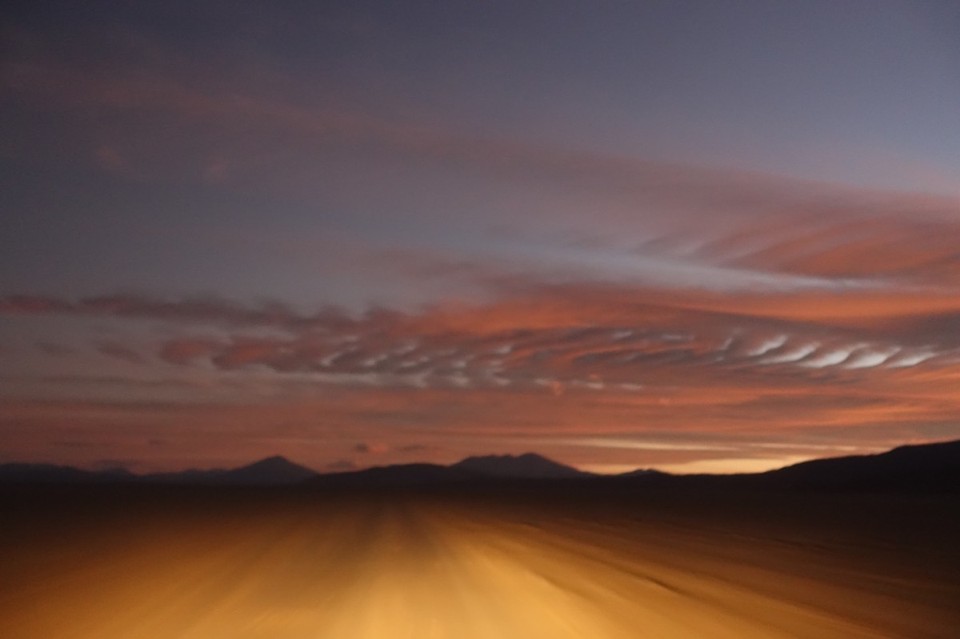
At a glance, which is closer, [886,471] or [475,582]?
[475,582]

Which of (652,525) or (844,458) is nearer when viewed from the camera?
(652,525)

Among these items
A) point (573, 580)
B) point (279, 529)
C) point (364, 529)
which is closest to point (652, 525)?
point (364, 529)

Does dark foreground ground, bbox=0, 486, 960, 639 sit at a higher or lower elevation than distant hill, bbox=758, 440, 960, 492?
lower

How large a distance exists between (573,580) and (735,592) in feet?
7.77

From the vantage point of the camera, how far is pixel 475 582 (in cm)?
1384

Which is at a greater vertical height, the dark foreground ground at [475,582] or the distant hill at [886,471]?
the distant hill at [886,471]

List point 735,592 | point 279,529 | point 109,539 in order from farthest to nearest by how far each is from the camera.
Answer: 1. point 279,529
2. point 109,539
3. point 735,592

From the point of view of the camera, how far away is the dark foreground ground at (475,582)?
10203mm

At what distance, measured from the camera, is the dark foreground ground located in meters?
10.2

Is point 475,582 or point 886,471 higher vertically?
point 886,471

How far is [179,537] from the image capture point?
22.9 metres

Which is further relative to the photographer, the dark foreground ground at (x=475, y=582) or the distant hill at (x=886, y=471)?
the distant hill at (x=886, y=471)

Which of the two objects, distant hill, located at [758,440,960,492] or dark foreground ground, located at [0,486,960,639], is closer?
dark foreground ground, located at [0,486,960,639]

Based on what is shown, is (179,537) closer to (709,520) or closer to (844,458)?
(709,520)
